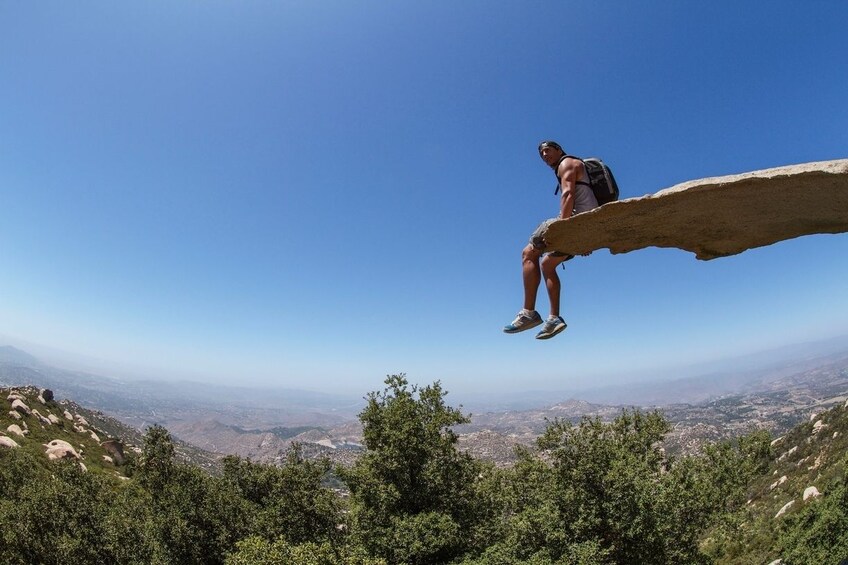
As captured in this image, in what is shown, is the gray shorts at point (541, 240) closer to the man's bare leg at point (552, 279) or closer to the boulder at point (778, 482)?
the man's bare leg at point (552, 279)

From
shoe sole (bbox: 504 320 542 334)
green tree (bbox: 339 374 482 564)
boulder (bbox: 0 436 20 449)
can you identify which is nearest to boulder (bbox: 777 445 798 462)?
green tree (bbox: 339 374 482 564)

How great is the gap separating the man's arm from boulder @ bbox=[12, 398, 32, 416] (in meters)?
110

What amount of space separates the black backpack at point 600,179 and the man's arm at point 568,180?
239 mm

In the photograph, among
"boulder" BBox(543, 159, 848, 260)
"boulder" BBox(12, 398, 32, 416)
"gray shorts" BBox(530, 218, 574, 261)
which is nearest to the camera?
"boulder" BBox(543, 159, 848, 260)

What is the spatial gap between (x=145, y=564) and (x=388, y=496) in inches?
606

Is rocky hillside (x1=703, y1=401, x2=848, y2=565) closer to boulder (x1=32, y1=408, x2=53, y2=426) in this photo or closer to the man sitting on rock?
the man sitting on rock

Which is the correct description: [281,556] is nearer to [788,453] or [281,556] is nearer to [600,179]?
[600,179]

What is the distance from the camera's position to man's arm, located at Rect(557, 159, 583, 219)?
711cm

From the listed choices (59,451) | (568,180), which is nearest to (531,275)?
(568,180)

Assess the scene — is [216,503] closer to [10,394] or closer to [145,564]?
[145,564]

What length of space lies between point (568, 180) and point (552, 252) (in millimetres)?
1355

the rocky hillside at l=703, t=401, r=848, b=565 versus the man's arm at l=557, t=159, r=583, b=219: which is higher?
the man's arm at l=557, t=159, r=583, b=219

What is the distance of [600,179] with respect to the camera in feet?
24.5

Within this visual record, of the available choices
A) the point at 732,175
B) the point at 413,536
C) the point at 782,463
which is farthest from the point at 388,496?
the point at 782,463
